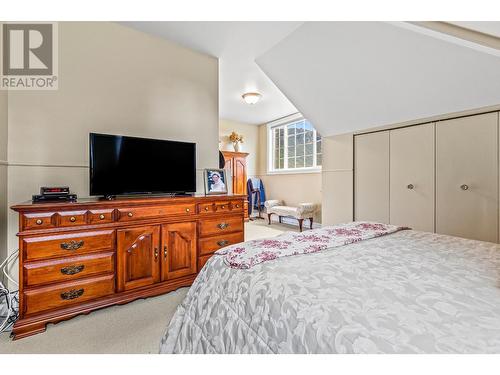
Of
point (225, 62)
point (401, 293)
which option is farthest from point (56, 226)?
point (225, 62)

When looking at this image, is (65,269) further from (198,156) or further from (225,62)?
(225,62)

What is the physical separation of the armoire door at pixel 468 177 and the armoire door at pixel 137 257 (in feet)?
9.74

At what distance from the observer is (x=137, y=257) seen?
204cm

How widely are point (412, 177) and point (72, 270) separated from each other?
137 inches

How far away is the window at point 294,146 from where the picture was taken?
5488mm

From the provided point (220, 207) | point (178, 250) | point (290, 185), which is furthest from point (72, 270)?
point (290, 185)

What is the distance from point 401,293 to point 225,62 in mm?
3322

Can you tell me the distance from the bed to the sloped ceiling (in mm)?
1702

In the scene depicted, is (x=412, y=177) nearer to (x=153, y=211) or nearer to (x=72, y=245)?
(x=153, y=211)

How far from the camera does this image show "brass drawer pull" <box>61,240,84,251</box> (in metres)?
1.74

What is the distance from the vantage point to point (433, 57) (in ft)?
7.27

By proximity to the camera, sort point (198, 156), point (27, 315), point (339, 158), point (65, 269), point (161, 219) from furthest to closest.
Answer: point (339, 158) < point (198, 156) < point (161, 219) < point (65, 269) < point (27, 315)

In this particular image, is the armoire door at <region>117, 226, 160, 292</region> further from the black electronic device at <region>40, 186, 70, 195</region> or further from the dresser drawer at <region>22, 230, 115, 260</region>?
the black electronic device at <region>40, 186, 70, 195</region>

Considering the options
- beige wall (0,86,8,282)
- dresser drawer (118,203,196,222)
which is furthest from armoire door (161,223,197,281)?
beige wall (0,86,8,282)
